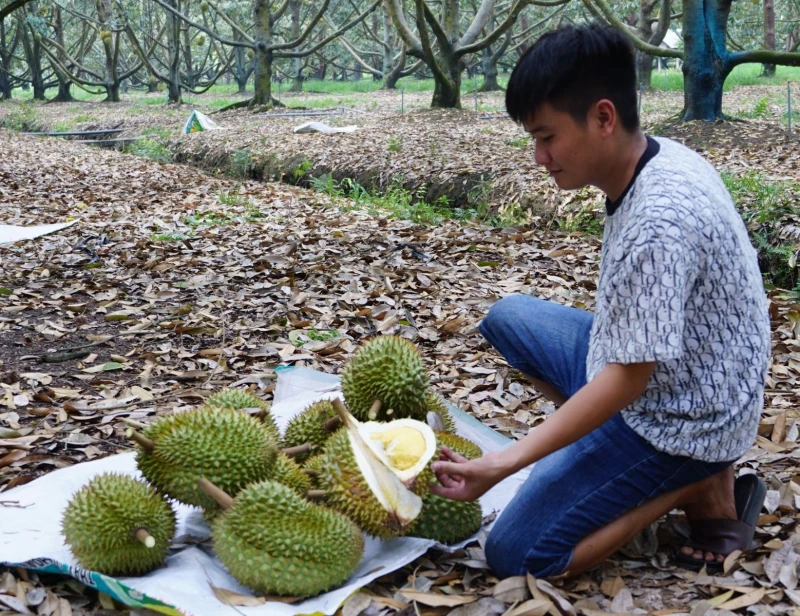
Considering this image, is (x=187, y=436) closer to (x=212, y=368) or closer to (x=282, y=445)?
(x=282, y=445)

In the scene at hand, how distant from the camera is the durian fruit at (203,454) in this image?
2.14 meters

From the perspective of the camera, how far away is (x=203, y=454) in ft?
7.02

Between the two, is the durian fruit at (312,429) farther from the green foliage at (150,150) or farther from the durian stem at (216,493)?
the green foliage at (150,150)

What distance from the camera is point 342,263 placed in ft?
17.5

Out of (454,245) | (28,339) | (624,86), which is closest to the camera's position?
(624,86)

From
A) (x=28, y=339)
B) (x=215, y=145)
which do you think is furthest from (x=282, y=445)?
(x=215, y=145)

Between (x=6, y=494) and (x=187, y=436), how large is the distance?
80 centimetres

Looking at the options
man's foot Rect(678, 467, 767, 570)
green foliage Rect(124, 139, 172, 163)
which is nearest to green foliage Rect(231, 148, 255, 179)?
green foliage Rect(124, 139, 172, 163)

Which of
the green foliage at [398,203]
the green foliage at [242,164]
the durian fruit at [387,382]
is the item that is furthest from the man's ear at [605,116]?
the green foliage at [242,164]

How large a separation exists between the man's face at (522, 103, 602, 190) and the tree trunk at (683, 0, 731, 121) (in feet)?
25.3

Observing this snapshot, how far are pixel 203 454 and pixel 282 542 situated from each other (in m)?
0.33

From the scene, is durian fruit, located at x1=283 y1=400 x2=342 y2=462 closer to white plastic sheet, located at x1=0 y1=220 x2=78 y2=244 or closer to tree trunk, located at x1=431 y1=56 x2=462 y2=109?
white plastic sheet, located at x1=0 y1=220 x2=78 y2=244

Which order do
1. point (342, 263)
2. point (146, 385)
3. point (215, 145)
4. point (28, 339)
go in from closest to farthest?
point (146, 385), point (28, 339), point (342, 263), point (215, 145)

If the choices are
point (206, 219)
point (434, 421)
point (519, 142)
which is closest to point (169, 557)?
point (434, 421)
